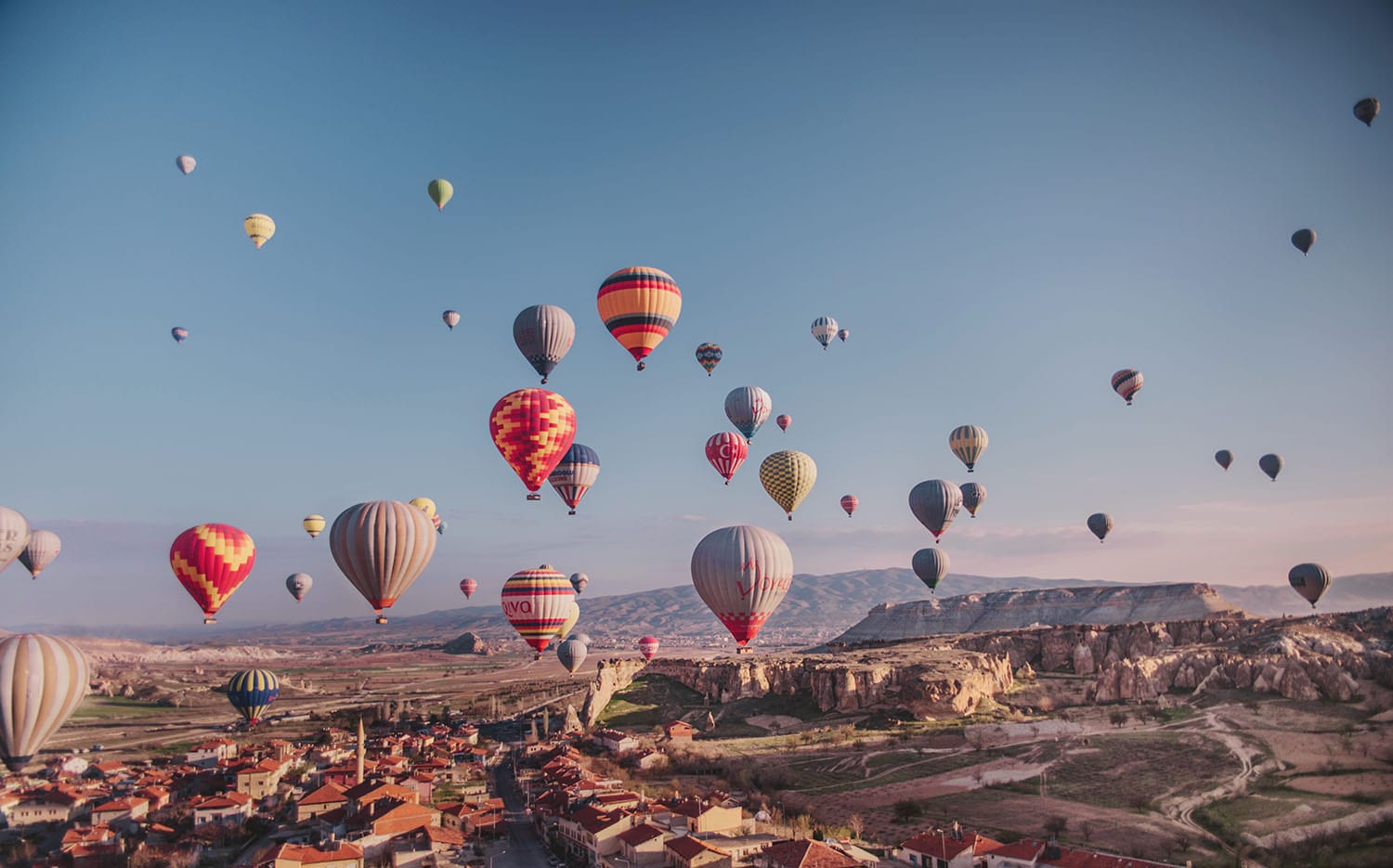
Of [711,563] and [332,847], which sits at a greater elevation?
[711,563]

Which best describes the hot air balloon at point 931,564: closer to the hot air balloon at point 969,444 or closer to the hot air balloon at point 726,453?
the hot air balloon at point 969,444

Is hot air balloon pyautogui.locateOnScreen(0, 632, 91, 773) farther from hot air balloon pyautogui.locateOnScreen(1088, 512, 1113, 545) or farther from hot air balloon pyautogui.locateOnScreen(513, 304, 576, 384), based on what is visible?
hot air balloon pyautogui.locateOnScreen(1088, 512, 1113, 545)

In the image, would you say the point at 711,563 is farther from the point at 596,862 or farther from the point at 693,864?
the point at 596,862

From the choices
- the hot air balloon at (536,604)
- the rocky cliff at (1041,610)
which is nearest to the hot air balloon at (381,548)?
the hot air balloon at (536,604)

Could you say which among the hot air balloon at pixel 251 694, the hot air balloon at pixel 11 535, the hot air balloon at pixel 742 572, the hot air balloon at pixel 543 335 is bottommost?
the hot air balloon at pixel 251 694

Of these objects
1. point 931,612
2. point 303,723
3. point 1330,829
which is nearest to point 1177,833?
point 1330,829

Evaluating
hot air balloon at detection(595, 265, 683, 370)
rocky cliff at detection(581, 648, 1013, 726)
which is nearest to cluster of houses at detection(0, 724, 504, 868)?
rocky cliff at detection(581, 648, 1013, 726)
